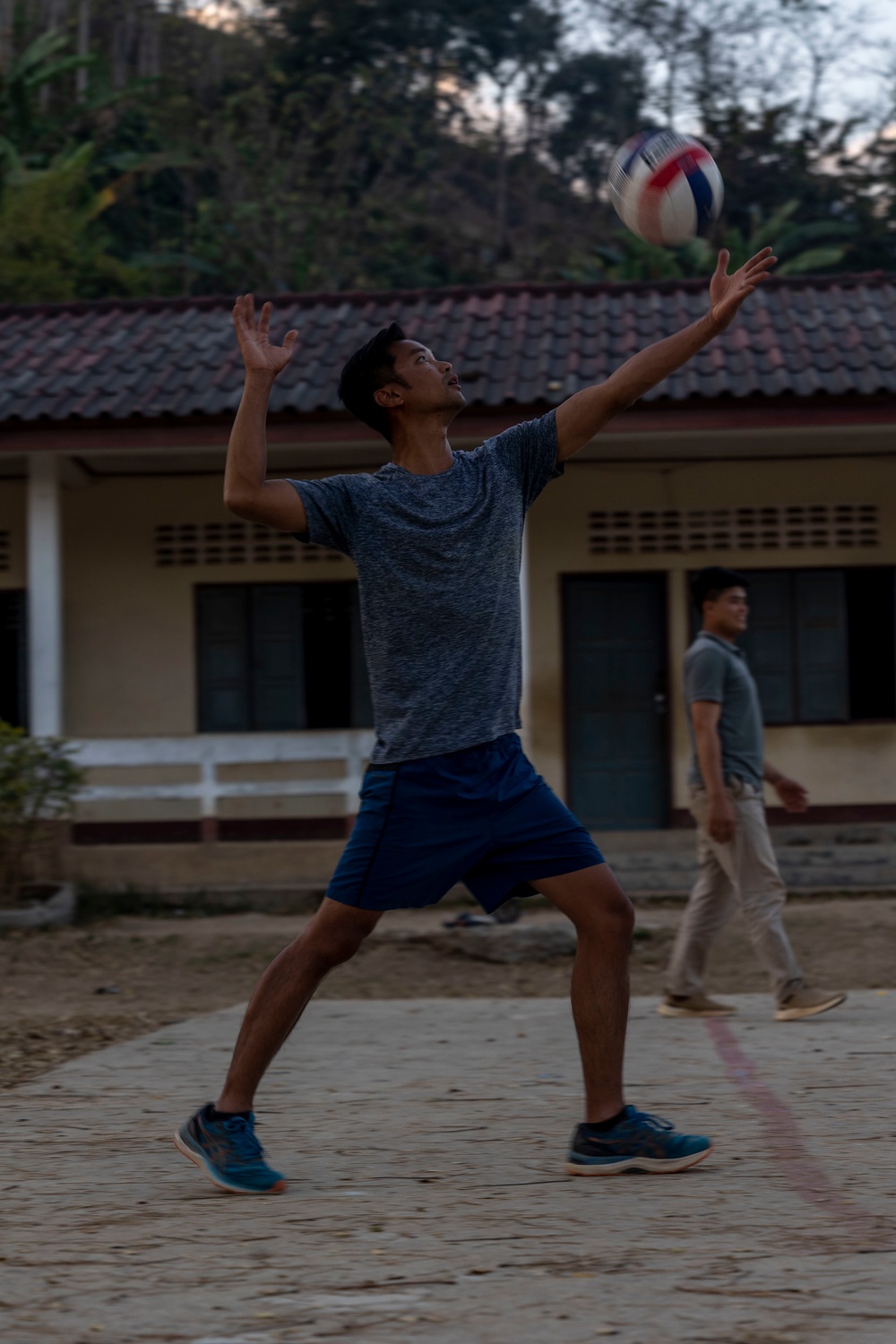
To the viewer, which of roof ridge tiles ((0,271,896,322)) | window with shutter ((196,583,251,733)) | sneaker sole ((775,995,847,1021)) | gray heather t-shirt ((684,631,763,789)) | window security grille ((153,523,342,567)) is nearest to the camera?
sneaker sole ((775,995,847,1021))

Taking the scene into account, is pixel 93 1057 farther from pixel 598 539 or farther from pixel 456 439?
pixel 598 539

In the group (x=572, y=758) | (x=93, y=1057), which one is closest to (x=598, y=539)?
(x=572, y=758)

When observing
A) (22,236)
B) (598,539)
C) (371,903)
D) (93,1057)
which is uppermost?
(22,236)

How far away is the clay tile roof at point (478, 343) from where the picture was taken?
10906mm

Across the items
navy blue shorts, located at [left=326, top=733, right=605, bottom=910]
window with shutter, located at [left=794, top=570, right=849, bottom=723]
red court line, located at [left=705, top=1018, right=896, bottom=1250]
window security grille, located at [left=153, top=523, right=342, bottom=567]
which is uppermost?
window security grille, located at [left=153, top=523, right=342, bottom=567]

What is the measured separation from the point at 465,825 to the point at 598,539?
924cm

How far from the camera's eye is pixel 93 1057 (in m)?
5.45

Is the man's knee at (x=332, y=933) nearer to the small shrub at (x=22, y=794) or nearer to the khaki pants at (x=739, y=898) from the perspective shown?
the khaki pants at (x=739, y=898)

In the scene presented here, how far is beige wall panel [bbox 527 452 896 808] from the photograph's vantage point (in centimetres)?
1243

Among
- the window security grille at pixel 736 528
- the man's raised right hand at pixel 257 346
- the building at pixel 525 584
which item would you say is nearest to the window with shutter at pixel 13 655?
the building at pixel 525 584

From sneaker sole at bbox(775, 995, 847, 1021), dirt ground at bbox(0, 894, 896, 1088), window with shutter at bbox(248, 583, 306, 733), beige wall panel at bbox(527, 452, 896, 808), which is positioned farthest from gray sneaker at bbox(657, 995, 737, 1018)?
window with shutter at bbox(248, 583, 306, 733)

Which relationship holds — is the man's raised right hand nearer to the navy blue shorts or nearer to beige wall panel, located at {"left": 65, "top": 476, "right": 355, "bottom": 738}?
the navy blue shorts

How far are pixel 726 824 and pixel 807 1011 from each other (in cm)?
80

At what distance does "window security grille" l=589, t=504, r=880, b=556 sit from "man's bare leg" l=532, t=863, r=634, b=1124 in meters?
9.18
